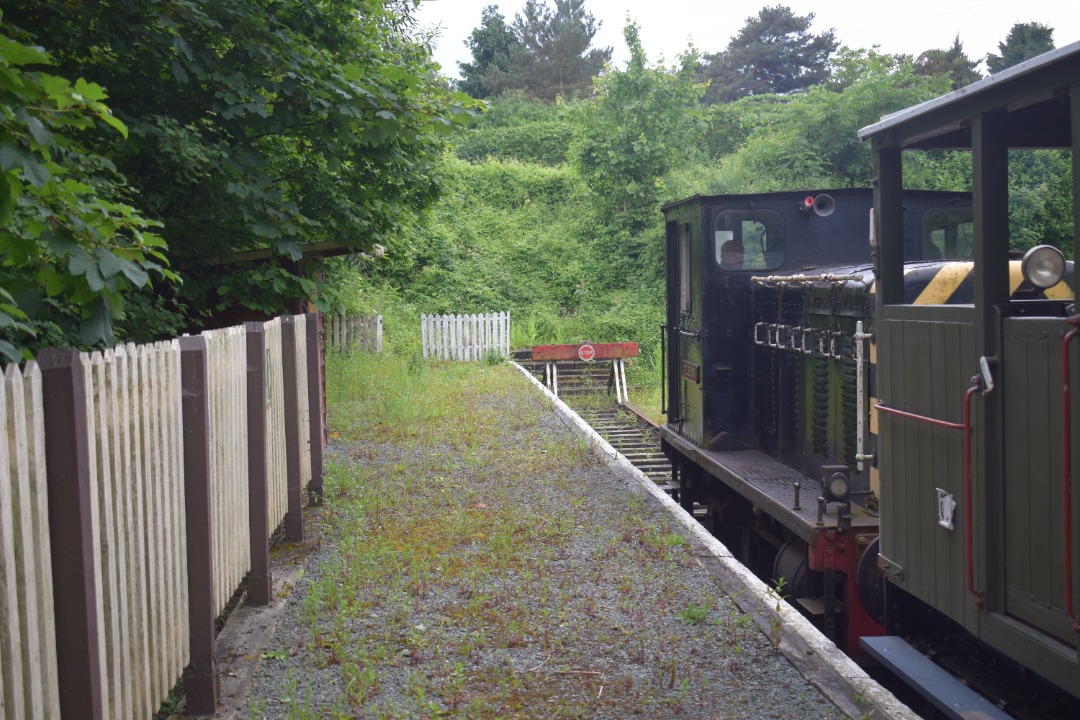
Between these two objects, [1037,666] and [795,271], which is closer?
[1037,666]

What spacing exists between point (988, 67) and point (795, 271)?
30888 millimetres

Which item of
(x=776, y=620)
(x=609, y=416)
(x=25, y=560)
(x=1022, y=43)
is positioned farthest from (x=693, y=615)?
(x=1022, y=43)

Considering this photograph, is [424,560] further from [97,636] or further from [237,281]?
[97,636]

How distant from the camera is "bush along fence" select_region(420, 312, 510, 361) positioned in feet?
85.1

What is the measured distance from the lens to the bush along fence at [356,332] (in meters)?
23.5

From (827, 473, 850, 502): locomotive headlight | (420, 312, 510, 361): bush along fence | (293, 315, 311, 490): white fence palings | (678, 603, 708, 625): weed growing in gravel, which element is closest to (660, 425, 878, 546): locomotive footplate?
(827, 473, 850, 502): locomotive headlight

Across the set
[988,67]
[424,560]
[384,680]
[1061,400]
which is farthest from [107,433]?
[988,67]

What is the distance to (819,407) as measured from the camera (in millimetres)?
7414

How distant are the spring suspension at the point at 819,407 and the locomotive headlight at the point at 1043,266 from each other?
370 cm

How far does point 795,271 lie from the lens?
323 inches

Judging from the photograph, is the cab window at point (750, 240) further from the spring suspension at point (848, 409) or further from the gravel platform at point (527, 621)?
the gravel platform at point (527, 621)

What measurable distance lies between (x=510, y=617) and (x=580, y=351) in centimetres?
1632

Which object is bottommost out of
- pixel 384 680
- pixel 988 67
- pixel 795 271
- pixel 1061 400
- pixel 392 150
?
pixel 384 680

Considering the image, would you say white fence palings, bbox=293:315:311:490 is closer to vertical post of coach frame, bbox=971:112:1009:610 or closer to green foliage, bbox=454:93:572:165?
vertical post of coach frame, bbox=971:112:1009:610
